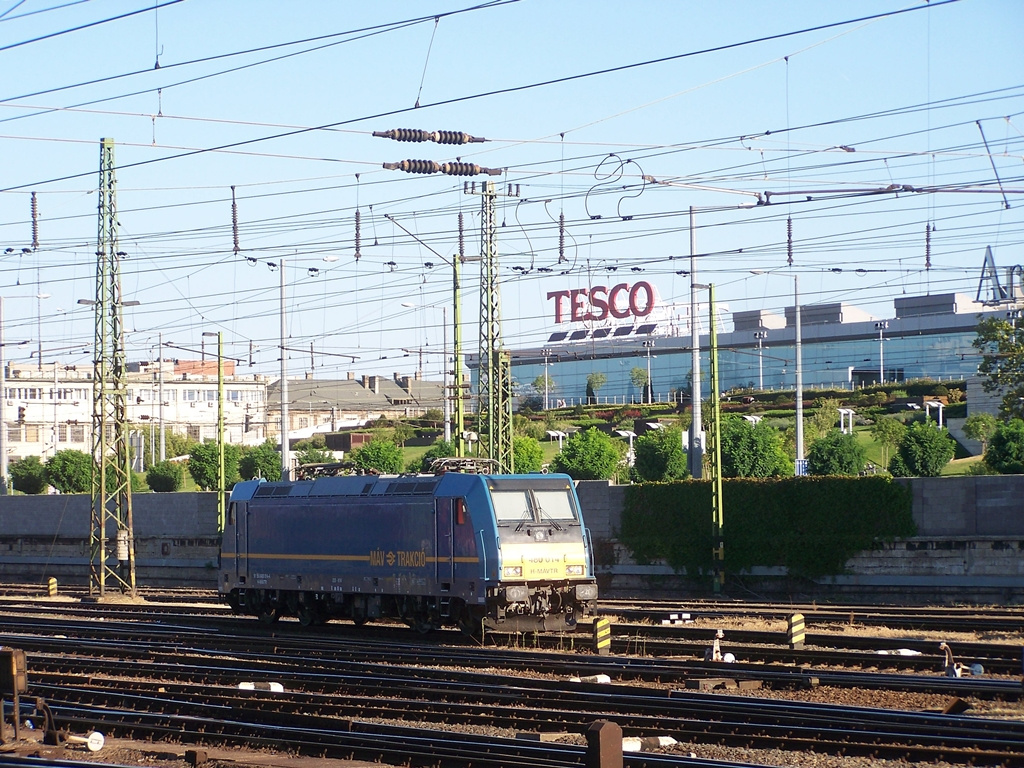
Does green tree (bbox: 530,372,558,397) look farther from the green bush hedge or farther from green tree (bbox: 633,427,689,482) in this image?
the green bush hedge

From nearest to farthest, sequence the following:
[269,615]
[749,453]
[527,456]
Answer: [269,615] → [749,453] → [527,456]

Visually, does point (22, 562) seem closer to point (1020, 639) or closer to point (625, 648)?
point (625, 648)

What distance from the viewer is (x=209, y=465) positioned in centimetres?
6725

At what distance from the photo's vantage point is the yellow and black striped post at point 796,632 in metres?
21.5

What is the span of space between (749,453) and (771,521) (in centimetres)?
1468

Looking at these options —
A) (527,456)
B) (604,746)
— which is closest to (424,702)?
(604,746)

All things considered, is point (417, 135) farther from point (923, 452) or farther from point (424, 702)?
point (923, 452)

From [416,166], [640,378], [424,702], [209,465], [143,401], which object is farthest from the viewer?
[640,378]

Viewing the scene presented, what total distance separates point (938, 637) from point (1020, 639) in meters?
1.53

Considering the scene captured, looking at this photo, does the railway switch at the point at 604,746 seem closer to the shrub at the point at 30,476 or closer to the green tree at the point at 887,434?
the green tree at the point at 887,434

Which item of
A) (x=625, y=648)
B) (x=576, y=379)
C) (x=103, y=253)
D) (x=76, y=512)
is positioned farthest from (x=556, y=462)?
(x=576, y=379)

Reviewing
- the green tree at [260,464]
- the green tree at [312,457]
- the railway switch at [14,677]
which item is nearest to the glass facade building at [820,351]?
the green tree at [312,457]

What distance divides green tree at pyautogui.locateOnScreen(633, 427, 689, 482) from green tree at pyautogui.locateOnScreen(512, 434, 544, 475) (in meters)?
4.71

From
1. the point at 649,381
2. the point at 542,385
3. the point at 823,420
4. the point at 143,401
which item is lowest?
the point at 823,420
